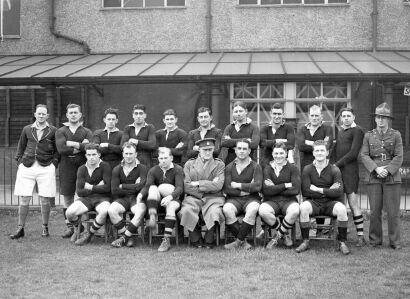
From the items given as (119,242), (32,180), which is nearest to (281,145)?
(119,242)

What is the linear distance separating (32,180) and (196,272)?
3.55 m

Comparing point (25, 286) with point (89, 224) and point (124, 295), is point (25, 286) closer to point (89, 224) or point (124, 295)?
point (124, 295)

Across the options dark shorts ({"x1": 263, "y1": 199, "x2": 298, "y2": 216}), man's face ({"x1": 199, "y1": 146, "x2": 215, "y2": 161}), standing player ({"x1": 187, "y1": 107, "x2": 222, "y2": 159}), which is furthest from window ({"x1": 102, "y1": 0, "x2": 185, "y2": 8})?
dark shorts ({"x1": 263, "y1": 199, "x2": 298, "y2": 216})

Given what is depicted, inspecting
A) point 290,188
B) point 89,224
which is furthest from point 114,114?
point 290,188

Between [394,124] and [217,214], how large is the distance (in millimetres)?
8876

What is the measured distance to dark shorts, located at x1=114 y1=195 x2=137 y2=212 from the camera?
337 inches

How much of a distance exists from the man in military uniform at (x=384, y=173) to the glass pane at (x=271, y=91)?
7.60 metres

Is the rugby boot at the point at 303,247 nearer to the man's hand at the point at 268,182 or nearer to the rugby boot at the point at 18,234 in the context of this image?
the man's hand at the point at 268,182

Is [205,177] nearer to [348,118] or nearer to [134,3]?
[348,118]

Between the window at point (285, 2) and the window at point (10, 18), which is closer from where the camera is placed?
the window at point (285, 2)

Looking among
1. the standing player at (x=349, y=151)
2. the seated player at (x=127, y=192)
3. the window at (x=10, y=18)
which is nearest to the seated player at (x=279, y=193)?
the standing player at (x=349, y=151)

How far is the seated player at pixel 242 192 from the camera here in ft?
26.7

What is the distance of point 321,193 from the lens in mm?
8164

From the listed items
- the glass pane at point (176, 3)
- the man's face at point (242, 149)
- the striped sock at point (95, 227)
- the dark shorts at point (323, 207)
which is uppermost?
the glass pane at point (176, 3)
